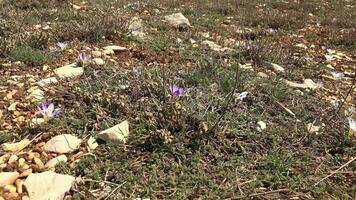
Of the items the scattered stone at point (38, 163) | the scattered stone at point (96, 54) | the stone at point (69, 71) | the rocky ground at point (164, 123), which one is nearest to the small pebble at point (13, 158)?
the rocky ground at point (164, 123)

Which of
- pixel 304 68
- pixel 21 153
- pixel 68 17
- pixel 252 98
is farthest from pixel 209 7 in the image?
pixel 21 153

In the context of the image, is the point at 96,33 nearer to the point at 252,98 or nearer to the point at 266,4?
the point at 252,98

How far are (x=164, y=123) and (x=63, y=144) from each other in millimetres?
703

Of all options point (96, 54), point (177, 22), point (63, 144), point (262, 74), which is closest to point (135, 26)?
point (177, 22)

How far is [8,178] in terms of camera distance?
2643mm

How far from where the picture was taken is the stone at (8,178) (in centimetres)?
262

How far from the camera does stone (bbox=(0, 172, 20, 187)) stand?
2617mm

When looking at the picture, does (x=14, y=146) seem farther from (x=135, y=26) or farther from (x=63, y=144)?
(x=135, y=26)

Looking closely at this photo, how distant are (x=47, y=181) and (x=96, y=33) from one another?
9.78 ft

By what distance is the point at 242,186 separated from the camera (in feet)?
8.91

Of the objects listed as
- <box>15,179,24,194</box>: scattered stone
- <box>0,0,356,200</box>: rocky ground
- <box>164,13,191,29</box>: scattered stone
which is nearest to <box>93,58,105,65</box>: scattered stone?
<box>0,0,356,200</box>: rocky ground

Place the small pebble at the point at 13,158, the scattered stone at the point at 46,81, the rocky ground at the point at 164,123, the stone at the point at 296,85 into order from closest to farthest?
the rocky ground at the point at 164,123, the small pebble at the point at 13,158, the scattered stone at the point at 46,81, the stone at the point at 296,85

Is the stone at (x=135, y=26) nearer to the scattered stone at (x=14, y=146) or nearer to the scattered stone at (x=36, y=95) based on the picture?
the scattered stone at (x=36, y=95)

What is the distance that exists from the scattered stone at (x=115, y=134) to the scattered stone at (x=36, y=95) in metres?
0.82
